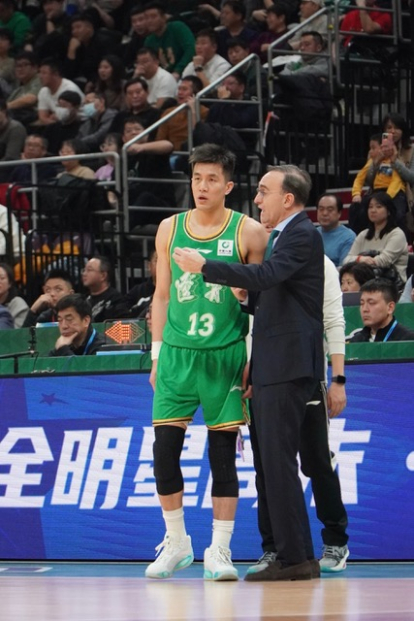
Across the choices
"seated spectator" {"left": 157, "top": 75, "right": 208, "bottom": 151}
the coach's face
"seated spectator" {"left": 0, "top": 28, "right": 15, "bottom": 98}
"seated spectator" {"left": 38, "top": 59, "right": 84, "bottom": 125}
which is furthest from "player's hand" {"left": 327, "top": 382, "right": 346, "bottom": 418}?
"seated spectator" {"left": 0, "top": 28, "right": 15, "bottom": 98}

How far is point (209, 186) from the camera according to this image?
6.51 m

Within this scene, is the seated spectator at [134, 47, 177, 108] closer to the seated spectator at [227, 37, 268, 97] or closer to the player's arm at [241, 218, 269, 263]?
the seated spectator at [227, 37, 268, 97]

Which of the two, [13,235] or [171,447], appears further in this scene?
[13,235]

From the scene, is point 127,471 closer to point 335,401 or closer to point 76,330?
point 335,401

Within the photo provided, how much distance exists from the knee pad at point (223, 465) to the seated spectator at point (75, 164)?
9085 mm

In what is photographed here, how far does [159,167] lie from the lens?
602 inches

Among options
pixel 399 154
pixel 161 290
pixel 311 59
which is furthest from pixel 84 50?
pixel 161 290

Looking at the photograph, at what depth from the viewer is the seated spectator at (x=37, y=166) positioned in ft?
52.5

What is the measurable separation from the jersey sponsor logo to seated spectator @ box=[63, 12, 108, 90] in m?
12.7

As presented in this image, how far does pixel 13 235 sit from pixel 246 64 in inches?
139

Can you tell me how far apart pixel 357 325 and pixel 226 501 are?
3823 mm

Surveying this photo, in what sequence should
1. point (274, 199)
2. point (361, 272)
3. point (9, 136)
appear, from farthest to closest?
point (9, 136)
point (361, 272)
point (274, 199)

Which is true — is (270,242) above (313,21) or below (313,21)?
below

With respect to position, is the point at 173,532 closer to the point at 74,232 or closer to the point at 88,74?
the point at 74,232
